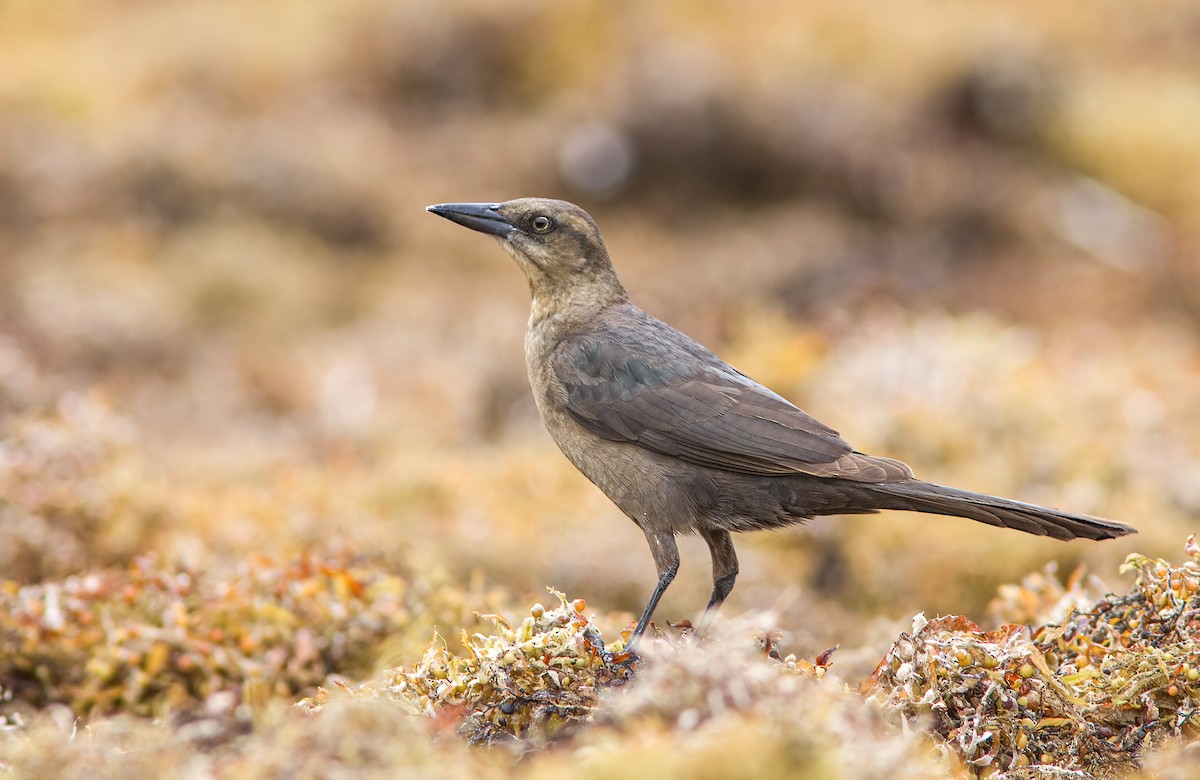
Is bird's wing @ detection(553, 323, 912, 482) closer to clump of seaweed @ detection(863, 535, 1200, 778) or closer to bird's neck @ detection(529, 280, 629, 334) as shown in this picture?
bird's neck @ detection(529, 280, 629, 334)

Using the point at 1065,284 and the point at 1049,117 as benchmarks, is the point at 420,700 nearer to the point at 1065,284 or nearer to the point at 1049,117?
the point at 1065,284

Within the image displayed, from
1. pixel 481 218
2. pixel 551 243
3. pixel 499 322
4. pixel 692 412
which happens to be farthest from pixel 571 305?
pixel 499 322

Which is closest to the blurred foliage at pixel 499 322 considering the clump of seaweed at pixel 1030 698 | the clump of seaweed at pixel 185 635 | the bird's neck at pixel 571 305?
the clump of seaweed at pixel 185 635

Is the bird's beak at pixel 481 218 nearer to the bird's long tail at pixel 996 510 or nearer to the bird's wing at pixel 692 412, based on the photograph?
the bird's wing at pixel 692 412

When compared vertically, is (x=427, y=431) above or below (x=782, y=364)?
below

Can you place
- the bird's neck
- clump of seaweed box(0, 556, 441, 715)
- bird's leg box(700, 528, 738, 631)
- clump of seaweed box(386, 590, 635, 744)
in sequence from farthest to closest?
the bird's neck → clump of seaweed box(0, 556, 441, 715) → bird's leg box(700, 528, 738, 631) → clump of seaweed box(386, 590, 635, 744)

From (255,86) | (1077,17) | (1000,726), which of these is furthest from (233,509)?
(1077,17)

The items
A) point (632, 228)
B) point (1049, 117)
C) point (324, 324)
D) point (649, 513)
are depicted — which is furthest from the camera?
point (1049, 117)

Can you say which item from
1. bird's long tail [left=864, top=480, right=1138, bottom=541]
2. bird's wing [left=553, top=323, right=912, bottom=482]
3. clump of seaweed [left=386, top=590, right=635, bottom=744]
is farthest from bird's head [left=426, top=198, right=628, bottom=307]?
clump of seaweed [left=386, top=590, right=635, bottom=744]
